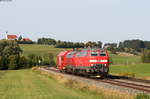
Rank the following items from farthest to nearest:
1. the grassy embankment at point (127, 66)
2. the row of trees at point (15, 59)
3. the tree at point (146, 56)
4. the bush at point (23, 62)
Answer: the tree at point (146, 56), the bush at point (23, 62), the row of trees at point (15, 59), the grassy embankment at point (127, 66)

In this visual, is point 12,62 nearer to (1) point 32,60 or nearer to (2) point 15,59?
(2) point 15,59

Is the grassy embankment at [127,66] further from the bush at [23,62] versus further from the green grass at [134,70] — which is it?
the bush at [23,62]

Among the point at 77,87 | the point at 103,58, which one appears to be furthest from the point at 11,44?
the point at 77,87

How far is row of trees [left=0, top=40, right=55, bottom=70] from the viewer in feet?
374

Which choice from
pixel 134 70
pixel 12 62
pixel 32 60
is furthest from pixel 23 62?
pixel 134 70

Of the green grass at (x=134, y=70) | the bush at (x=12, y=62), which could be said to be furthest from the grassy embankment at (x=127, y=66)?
the bush at (x=12, y=62)

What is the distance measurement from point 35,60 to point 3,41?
71.8 ft

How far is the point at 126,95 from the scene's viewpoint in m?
18.4

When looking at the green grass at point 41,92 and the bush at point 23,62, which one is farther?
the bush at point 23,62

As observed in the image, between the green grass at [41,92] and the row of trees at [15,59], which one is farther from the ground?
the green grass at [41,92]

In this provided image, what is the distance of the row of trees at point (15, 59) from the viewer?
114 metres

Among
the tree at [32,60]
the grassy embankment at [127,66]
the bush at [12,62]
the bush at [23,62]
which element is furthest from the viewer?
the tree at [32,60]

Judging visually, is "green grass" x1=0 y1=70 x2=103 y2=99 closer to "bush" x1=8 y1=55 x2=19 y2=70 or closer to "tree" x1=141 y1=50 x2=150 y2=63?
"bush" x1=8 y1=55 x2=19 y2=70

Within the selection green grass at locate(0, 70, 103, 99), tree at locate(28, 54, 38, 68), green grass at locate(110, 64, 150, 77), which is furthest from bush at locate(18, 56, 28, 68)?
green grass at locate(0, 70, 103, 99)
